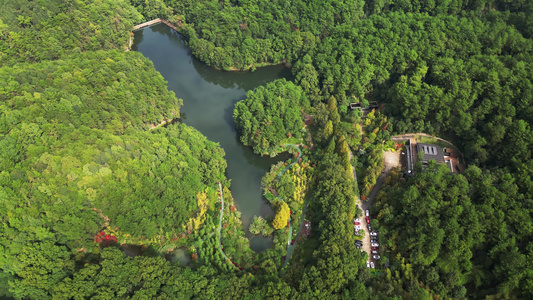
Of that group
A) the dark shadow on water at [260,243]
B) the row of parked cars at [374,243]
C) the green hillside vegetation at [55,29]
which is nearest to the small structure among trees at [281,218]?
the dark shadow on water at [260,243]

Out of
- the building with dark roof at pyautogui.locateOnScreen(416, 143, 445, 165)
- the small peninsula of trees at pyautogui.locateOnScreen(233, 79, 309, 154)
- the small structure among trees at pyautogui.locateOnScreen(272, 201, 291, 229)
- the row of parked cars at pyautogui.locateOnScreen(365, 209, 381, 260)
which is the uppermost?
the small peninsula of trees at pyautogui.locateOnScreen(233, 79, 309, 154)

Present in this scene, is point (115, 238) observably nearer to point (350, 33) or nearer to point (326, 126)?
point (326, 126)

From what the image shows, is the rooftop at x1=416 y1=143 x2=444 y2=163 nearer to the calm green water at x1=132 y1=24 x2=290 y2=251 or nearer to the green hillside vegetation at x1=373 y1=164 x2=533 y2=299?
the green hillside vegetation at x1=373 y1=164 x2=533 y2=299

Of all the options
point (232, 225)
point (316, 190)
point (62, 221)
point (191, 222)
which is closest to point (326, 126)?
point (316, 190)

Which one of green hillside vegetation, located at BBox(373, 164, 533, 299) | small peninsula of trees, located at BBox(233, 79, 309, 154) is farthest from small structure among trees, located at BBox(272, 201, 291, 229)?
small peninsula of trees, located at BBox(233, 79, 309, 154)

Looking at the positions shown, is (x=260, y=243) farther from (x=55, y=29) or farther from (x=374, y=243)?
(x=55, y=29)

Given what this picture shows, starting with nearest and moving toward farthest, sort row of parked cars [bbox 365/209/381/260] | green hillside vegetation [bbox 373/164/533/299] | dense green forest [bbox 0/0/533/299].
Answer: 1. green hillside vegetation [bbox 373/164/533/299]
2. dense green forest [bbox 0/0/533/299]
3. row of parked cars [bbox 365/209/381/260]
